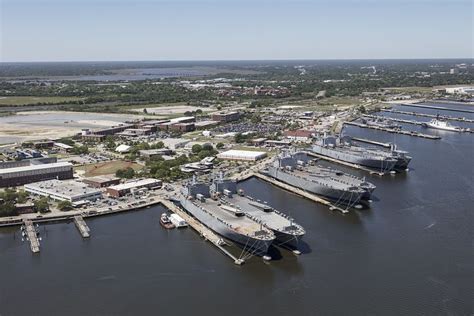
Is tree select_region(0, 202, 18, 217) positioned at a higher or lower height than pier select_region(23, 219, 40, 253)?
higher

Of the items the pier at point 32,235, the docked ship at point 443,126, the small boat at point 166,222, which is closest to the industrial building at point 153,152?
the small boat at point 166,222

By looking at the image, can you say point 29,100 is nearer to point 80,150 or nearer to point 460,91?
point 80,150

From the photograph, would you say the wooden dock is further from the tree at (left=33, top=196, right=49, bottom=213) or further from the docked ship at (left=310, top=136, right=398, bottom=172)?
the tree at (left=33, top=196, right=49, bottom=213)

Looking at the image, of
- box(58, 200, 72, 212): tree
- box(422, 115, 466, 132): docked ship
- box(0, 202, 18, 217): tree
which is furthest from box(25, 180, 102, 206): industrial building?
box(422, 115, 466, 132): docked ship

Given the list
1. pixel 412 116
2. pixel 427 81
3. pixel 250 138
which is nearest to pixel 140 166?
pixel 250 138

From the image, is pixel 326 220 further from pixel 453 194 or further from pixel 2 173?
pixel 2 173

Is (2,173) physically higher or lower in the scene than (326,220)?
higher

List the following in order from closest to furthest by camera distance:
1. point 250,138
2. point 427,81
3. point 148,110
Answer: point 250,138, point 148,110, point 427,81

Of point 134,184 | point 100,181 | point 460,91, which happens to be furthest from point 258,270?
point 460,91
